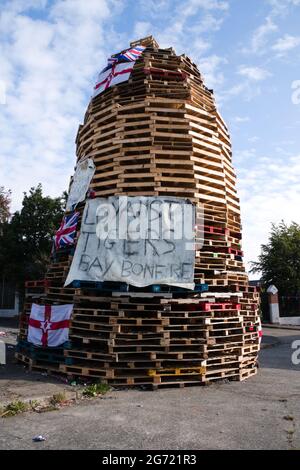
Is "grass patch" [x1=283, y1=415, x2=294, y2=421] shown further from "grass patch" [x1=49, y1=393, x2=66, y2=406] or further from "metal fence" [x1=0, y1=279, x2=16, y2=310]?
"metal fence" [x1=0, y1=279, x2=16, y2=310]

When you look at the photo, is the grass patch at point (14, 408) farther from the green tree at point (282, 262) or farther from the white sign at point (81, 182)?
the green tree at point (282, 262)

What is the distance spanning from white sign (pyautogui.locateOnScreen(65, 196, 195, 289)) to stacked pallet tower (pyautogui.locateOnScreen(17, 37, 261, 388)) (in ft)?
1.14

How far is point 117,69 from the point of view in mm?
12906

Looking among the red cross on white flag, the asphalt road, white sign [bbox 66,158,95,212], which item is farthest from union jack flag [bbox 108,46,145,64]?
the asphalt road

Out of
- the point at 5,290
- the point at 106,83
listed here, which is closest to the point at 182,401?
the point at 106,83

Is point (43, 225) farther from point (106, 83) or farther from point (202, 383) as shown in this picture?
point (202, 383)

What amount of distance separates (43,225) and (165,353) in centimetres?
2103

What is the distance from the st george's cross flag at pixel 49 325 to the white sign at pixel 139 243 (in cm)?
90

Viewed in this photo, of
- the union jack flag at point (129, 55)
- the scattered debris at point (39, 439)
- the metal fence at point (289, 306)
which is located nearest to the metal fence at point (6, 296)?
the metal fence at point (289, 306)

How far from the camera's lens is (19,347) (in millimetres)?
11953

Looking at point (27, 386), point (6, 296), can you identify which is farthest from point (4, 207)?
point (27, 386)

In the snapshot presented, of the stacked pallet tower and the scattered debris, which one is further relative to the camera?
the stacked pallet tower

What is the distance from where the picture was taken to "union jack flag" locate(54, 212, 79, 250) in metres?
11.6

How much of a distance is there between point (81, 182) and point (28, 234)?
17.7 meters
